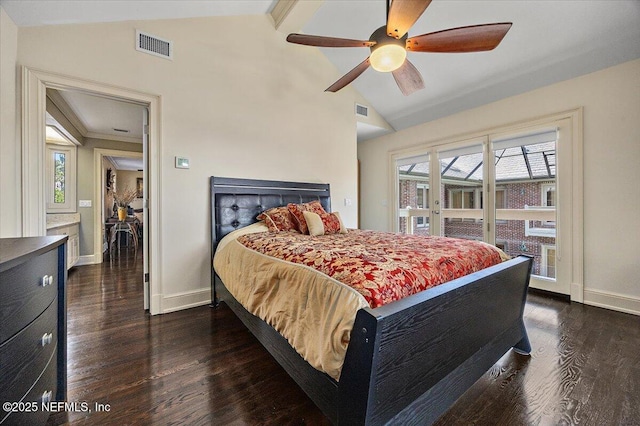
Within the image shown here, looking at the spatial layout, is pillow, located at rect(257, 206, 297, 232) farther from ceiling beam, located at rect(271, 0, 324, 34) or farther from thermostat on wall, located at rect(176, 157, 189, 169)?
ceiling beam, located at rect(271, 0, 324, 34)

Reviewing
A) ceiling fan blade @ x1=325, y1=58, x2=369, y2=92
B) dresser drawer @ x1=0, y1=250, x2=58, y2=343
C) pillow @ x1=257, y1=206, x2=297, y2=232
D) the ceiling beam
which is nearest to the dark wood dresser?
dresser drawer @ x1=0, y1=250, x2=58, y2=343

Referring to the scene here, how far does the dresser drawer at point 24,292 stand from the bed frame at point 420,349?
1056 millimetres

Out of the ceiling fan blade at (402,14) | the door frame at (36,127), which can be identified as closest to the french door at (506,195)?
the ceiling fan blade at (402,14)

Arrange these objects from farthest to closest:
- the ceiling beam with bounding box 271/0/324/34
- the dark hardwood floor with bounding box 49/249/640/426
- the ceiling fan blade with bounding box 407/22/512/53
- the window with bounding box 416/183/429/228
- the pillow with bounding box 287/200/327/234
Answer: the window with bounding box 416/183/429/228 < the ceiling beam with bounding box 271/0/324/34 < the pillow with bounding box 287/200/327/234 < the ceiling fan blade with bounding box 407/22/512/53 < the dark hardwood floor with bounding box 49/249/640/426

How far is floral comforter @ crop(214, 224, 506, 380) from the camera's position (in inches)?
43.1

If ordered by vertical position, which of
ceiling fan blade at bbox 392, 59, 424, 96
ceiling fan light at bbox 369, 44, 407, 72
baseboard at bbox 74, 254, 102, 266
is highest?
ceiling fan blade at bbox 392, 59, 424, 96

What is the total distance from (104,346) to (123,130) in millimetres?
4324

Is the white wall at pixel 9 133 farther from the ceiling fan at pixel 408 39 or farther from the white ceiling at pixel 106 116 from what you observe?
the ceiling fan at pixel 408 39

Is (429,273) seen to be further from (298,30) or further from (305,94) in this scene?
(298,30)

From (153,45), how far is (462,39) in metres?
2.81

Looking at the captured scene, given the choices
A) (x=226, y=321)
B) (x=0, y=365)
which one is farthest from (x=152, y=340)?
(x=0, y=365)

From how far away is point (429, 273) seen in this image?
4.51ft

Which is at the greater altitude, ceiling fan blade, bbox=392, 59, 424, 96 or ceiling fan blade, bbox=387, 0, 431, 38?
ceiling fan blade, bbox=387, 0, 431, 38

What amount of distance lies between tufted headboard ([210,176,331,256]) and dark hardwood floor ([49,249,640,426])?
1.00m
